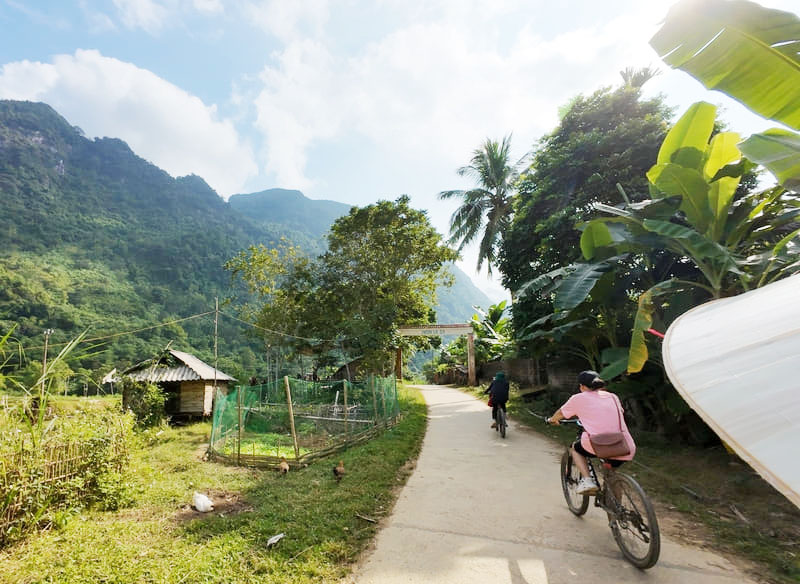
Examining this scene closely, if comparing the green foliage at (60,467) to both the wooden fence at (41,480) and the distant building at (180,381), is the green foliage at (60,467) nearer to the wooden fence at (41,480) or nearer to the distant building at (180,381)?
the wooden fence at (41,480)

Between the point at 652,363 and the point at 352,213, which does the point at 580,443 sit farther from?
the point at 352,213

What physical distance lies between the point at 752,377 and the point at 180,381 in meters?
18.2

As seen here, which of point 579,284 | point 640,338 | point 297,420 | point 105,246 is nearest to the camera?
point 640,338

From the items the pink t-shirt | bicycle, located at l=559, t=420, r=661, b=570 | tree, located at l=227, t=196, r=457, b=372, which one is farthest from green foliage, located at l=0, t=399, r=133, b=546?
tree, located at l=227, t=196, r=457, b=372

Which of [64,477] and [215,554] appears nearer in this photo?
[215,554]

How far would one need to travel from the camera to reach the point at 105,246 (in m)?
51.8

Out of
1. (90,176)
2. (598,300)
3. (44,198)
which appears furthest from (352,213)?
(90,176)

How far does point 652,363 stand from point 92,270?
177 ft

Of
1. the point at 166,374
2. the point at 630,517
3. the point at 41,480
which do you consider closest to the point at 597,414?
the point at 630,517

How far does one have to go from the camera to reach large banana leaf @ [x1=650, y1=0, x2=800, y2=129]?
10.8 feet

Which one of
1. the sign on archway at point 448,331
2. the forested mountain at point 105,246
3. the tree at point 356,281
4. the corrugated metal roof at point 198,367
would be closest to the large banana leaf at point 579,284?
the forested mountain at point 105,246

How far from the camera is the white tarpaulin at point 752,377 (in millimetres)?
942

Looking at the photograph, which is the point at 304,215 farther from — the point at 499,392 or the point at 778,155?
the point at 778,155

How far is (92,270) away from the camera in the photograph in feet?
138
